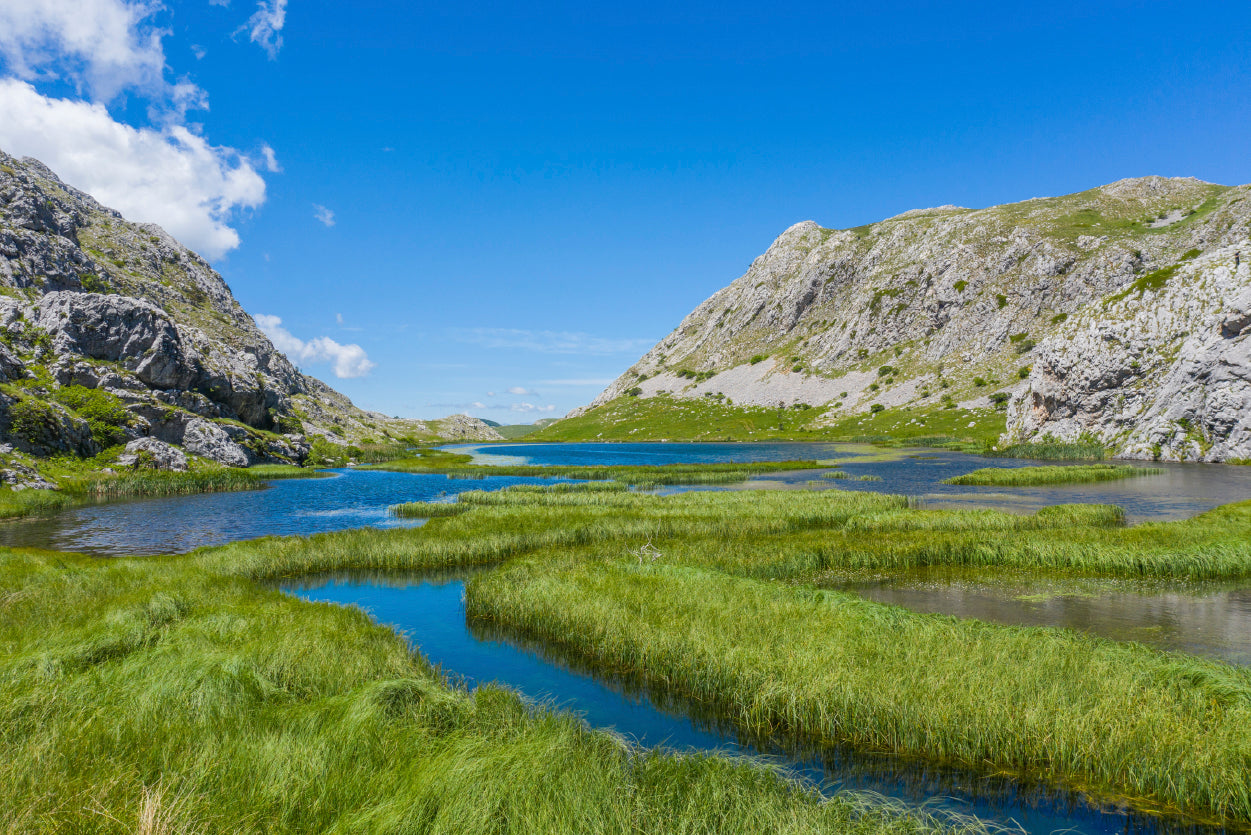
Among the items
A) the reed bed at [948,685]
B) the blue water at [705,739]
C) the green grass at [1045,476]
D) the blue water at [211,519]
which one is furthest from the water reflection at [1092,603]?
the green grass at [1045,476]

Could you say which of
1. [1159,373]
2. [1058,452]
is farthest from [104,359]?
[1159,373]

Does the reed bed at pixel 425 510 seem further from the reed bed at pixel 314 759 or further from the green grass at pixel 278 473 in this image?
the green grass at pixel 278 473

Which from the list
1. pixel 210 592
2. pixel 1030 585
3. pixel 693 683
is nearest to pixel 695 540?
pixel 1030 585

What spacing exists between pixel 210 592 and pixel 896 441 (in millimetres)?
147061

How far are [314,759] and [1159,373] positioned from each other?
12234cm

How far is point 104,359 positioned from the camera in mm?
Result: 89750

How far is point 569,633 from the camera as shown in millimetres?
19625

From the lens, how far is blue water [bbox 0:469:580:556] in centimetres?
3819

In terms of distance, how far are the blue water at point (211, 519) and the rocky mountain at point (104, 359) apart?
2050 centimetres

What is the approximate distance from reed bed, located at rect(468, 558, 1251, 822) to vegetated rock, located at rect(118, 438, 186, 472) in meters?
78.4

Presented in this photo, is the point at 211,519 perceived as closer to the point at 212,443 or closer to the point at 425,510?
the point at 425,510

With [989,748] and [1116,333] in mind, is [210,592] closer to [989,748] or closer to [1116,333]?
[989,748]

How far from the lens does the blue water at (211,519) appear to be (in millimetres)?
38188

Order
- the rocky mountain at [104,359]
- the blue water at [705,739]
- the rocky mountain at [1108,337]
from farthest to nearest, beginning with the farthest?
the rocky mountain at [1108,337] < the rocky mountain at [104,359] < the blue water at [705,739]
